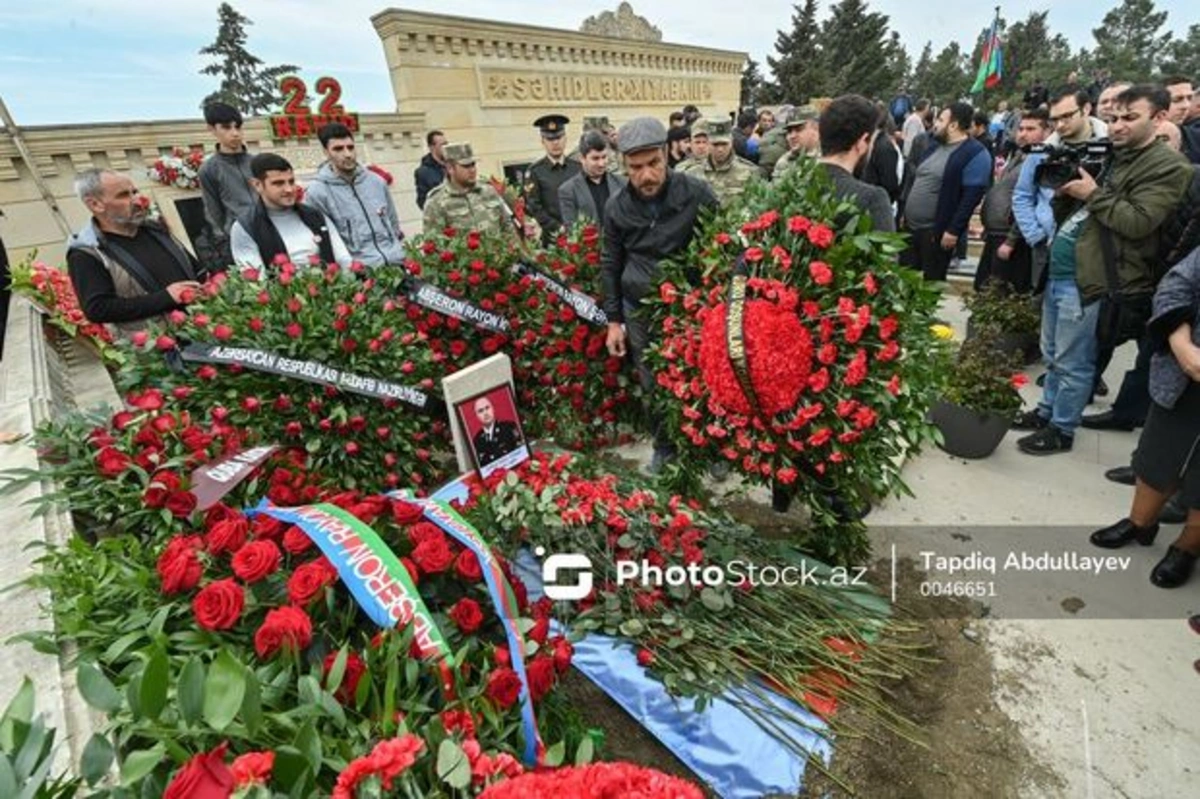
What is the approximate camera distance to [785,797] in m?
1.76

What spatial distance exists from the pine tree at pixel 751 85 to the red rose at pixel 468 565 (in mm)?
34760

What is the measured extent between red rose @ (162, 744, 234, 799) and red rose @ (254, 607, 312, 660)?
0.35m

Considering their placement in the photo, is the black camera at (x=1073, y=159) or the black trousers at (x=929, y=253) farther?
the black trousers at (x=929, y=253)

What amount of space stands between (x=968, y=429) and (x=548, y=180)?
14.0 ft

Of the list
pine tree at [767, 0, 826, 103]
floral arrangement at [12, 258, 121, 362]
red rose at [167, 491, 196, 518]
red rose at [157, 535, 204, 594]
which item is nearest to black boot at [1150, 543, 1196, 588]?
red rose at [157, 535, 204, 594]

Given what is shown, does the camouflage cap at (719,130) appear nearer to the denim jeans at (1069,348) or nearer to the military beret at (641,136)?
the military beret at (641,136)

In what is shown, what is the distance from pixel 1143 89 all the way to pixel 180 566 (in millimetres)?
Answer: 4470

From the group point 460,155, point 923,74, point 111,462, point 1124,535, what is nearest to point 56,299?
point 460,155

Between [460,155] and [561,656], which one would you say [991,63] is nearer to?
[460,155]

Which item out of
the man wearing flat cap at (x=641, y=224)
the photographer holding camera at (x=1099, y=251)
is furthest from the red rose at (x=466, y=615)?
the photographer holding camera at (x=1099, y=251)

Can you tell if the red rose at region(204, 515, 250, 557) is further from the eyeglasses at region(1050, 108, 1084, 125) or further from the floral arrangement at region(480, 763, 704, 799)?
the eyeglasses at region(1050, 108, 1084, 125)

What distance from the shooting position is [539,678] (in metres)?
1.40

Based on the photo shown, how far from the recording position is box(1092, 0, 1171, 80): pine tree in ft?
178

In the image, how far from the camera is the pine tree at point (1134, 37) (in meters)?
54.2
